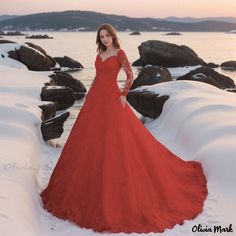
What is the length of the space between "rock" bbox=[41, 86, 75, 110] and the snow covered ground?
0.73 feet

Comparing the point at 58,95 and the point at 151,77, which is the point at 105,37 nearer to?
the point at 58,95

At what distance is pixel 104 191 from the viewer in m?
5.52

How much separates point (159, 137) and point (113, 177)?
5.28 m

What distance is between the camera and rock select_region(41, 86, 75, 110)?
39.4ft

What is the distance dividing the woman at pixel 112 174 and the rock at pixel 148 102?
5920mm

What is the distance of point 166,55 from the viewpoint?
118ft

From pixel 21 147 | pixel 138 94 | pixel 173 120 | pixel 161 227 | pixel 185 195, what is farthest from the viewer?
pixel 138 94

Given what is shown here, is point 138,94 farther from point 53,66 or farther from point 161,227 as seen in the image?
point 53,66

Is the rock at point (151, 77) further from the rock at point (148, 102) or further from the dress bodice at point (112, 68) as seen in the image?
the dress bodice at point (112, 68)

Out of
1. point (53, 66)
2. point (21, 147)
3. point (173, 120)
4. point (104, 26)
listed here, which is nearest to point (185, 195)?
point (104, 26)

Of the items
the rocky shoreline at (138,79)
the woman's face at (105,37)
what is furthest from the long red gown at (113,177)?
the rocky shoreline at (138,79)

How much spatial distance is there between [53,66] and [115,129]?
27589 mm

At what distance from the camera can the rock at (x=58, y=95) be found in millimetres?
12000

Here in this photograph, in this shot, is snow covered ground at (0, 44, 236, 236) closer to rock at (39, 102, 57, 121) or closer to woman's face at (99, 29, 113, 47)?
rock at (39, 102, 57, 121)
